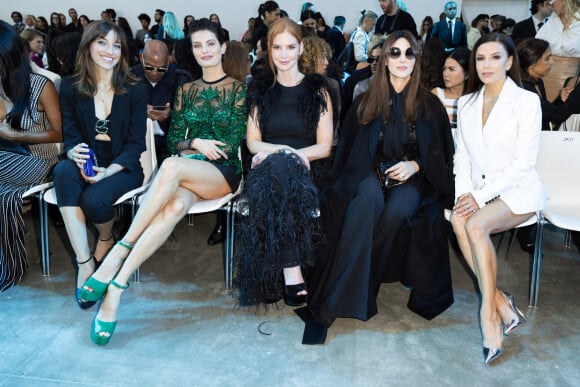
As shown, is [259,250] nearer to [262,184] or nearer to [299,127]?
[262,184]

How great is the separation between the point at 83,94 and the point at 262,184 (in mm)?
1273

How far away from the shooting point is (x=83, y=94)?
3004mm

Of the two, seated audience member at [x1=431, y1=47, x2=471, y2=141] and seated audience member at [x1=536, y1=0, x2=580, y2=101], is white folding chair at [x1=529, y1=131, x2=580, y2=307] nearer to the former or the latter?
seated audience member at [x1=431, y1=47, x2=471, y2=141]

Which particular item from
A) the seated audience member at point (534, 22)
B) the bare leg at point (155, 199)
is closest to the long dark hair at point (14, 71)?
the bare leg at point (155, 199)

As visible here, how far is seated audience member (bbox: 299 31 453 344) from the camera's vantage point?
99.2 inches

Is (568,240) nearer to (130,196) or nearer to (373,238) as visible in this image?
(373,238)

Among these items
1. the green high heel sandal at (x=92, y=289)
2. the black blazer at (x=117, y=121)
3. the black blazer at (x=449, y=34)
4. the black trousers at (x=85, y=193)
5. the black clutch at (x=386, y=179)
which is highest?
the black blazer at (x=449, y=34)

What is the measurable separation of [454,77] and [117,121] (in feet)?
7.59

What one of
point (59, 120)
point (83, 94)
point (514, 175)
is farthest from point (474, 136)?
point (59, 120)

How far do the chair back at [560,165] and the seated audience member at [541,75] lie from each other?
1.56ft

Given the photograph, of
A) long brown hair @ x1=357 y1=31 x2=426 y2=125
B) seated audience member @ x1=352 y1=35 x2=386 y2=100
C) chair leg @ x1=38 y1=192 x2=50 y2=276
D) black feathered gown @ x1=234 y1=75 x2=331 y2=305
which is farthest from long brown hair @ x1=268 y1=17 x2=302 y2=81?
chair leg @ x1=38 y1=192 x2=50 y2=276

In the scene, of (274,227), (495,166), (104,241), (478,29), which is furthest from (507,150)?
(478,29)

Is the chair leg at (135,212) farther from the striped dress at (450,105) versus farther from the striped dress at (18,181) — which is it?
the striped dress at (450,105)

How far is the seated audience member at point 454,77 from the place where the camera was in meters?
3.70
